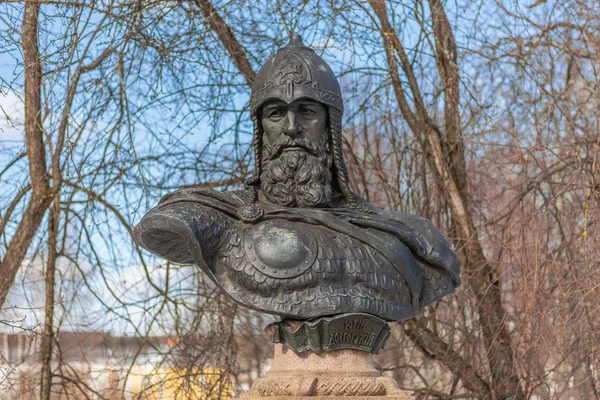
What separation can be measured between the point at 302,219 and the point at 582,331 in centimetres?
237

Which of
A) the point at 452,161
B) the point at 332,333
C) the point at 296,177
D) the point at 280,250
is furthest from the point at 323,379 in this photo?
the point at 452,161

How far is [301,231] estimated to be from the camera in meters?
3.90

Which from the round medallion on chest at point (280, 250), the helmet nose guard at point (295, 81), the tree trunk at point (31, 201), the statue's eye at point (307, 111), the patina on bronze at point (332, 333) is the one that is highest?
the tree trunk at point (31, 201)

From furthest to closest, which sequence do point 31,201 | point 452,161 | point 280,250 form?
1. point 452,161
2. point 31,201
3. point 280,250

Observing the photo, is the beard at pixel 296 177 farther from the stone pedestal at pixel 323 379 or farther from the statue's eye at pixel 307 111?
the stone pedestal at pixel 323 379

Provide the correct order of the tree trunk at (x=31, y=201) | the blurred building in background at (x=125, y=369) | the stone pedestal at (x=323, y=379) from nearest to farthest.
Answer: the stone pedestal at (x=323, y=379)
the tree trunk at (x=31, y=201)
the blurred building in background at (x=125, y=369)

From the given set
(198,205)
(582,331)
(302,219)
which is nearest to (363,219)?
(302,219)

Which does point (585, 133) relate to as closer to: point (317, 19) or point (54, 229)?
point (317, 19)

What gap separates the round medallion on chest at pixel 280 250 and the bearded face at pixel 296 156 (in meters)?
0.20

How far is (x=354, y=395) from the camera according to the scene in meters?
3.80

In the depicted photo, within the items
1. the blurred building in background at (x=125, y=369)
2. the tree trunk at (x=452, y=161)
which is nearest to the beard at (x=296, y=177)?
the tree trunk at (x=452, y=161)

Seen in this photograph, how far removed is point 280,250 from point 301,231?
14 centimetres

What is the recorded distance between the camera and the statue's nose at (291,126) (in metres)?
4.03

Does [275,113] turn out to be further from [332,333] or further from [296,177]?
[332,333]
